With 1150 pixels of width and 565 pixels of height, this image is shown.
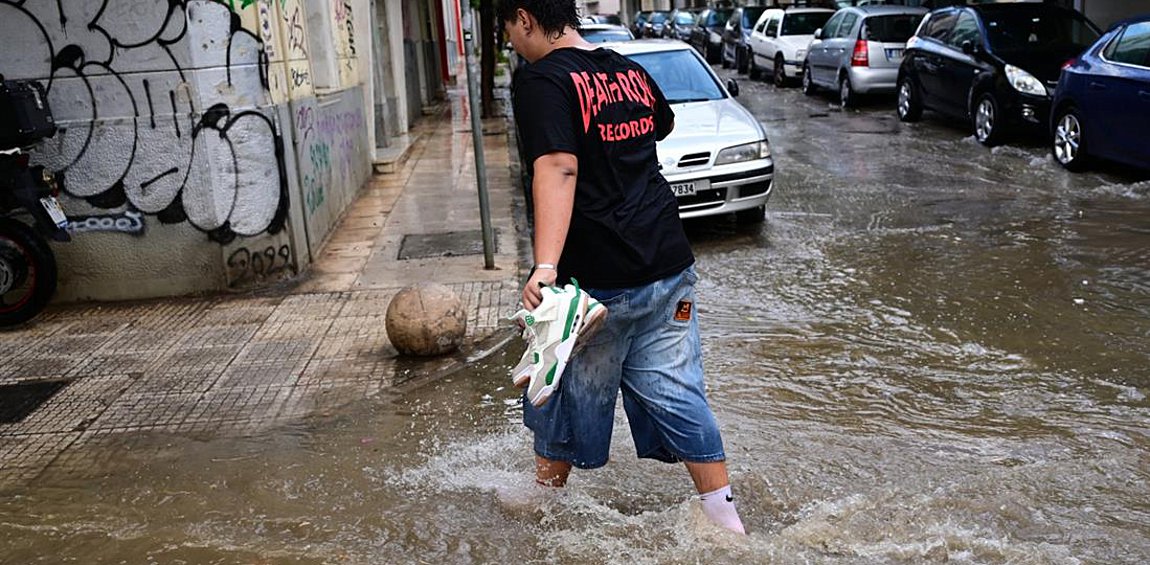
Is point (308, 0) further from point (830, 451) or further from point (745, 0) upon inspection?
point (745, 0)

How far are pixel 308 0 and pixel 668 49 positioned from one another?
350 centimetres

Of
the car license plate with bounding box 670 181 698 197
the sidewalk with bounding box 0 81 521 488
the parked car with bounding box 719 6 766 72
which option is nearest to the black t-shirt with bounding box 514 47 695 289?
the sidewalk with bounding box 0 81 521 488

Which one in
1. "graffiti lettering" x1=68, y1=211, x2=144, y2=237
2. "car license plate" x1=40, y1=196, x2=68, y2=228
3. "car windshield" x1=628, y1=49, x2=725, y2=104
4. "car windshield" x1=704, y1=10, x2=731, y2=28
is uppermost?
"car windshield" x1=704, y1=10, x2=731, y2=28

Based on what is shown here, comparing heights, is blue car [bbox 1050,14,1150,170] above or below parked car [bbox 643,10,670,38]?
below

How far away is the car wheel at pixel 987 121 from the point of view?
484 inches

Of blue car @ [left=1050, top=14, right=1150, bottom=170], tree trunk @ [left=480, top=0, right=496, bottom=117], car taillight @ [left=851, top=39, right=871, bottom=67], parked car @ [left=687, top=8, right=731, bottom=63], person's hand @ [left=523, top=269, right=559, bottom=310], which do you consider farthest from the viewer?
parked car @ [left=687, top=8, right=731, bottom=63]

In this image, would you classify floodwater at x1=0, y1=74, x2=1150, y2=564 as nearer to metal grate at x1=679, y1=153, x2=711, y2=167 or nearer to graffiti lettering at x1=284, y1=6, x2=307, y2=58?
metal grate at x1=679, y1=153, x2=711, y2=167

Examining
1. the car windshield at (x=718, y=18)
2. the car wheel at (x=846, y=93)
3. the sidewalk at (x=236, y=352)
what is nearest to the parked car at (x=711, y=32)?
the car windshield at (x=718, y=18)

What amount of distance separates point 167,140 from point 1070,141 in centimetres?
862

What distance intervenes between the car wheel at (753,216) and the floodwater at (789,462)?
1.90m

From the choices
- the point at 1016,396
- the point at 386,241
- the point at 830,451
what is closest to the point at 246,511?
the point at 830,451

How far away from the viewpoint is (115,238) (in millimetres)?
6852

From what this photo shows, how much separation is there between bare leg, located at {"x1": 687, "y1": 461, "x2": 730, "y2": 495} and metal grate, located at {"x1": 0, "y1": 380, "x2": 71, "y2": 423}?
3416mm

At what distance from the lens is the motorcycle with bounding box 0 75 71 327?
6.27 meters
